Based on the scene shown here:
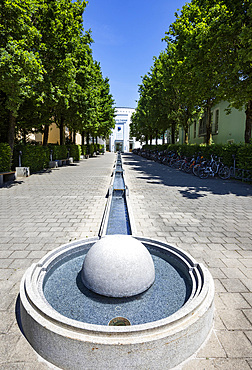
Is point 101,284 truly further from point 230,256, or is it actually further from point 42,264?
point 230,256

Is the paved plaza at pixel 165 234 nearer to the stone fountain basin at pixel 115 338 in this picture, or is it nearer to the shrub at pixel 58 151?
the stone fountain basin at pixel 115 338

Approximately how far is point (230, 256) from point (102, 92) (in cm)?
3947

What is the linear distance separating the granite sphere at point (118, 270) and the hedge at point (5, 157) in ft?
36.0

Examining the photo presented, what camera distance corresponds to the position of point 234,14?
13.0m

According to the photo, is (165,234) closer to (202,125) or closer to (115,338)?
(115,338)

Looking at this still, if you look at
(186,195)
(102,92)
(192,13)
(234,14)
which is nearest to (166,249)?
(186,195)

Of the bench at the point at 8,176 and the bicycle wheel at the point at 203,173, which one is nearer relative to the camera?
the bench at the point at 8,176

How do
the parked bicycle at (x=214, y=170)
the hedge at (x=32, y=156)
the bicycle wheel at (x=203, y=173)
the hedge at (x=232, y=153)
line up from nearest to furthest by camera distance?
the hedge at (x=232, y=153), the parked bicycle at (x=214, y=170), the bicycle wheel at (x=203, y=173), the hedge at (x=32, y=156)

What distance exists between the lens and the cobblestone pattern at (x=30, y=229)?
2291 mm

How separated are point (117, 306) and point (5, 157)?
459 inches

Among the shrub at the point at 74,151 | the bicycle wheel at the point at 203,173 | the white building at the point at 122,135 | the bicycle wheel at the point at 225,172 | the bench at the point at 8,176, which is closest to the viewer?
the bench at the point at 8,176

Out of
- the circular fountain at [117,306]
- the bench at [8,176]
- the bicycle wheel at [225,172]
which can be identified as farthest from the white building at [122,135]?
the circular fountain at [117,306]

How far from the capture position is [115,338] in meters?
1.89

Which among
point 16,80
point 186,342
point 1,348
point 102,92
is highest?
point 102,92
